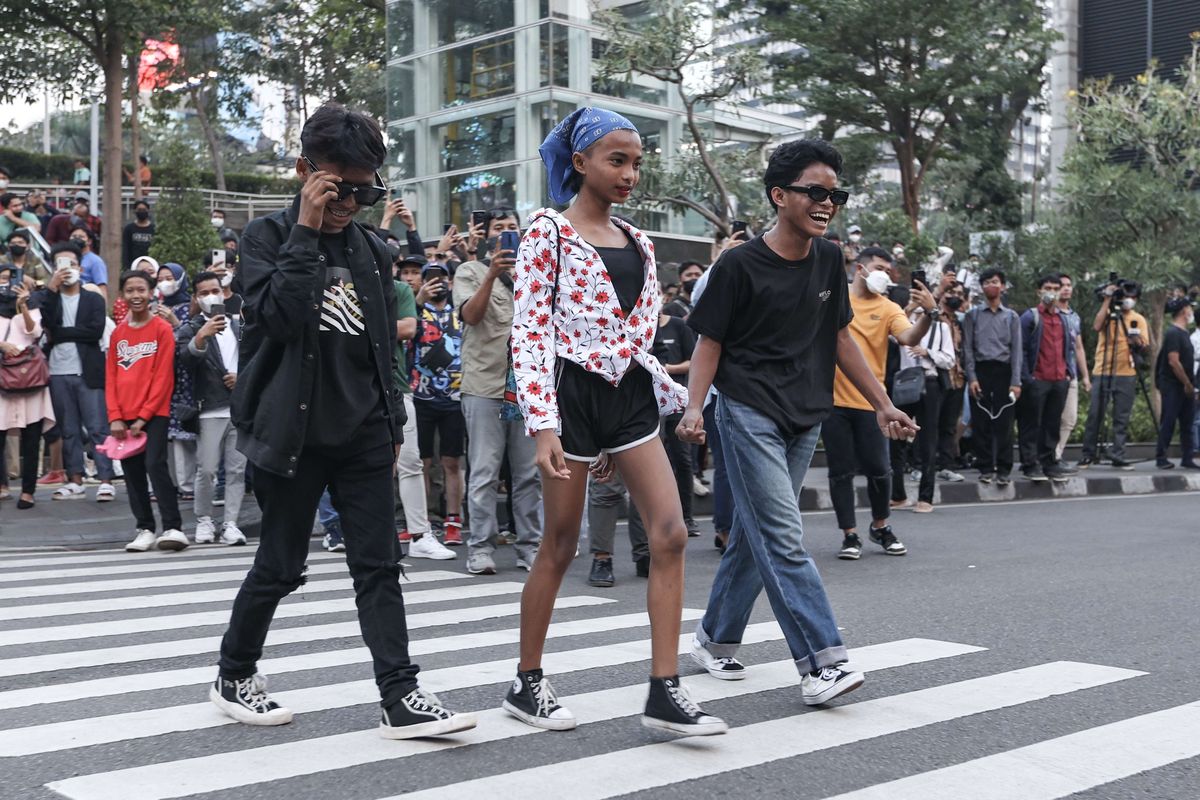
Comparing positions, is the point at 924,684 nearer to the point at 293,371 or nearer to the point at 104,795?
the point at 293,371

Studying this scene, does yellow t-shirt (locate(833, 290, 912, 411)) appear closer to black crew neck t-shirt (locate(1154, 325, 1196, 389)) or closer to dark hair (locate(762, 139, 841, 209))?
dark hair (locate(762, 139, 841, 209))

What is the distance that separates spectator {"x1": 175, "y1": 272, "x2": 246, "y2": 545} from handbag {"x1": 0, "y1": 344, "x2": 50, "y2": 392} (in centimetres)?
238

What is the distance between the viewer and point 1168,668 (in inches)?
220

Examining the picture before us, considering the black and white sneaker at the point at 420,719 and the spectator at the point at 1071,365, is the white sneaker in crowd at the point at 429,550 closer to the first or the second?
the black and white sneaker at the point at 420,719

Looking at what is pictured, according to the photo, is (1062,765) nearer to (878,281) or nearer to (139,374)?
(878,281)

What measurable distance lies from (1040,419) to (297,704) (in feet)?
37.0

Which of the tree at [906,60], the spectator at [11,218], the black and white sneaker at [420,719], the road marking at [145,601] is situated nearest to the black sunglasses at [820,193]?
the black and white sneaker at [420,719]

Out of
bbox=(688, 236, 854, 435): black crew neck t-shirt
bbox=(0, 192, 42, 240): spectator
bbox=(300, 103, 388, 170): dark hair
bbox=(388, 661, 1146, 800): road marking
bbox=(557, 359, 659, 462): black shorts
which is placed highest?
bbox=(0, 192, 42, 240): spectator

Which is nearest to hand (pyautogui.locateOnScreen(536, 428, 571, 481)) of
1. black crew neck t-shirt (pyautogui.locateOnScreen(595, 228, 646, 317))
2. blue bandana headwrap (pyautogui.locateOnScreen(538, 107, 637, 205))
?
black crew neck t-shirt (pyautogui.locateOnScreen(595, 228, 646, 317))

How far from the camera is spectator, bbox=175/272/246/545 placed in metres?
9.93

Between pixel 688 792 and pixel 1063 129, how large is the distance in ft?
139

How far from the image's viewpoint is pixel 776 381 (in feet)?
16.6

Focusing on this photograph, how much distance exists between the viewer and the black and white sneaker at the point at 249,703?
4.50 m

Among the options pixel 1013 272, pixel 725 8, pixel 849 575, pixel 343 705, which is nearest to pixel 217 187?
pixel 725 8
